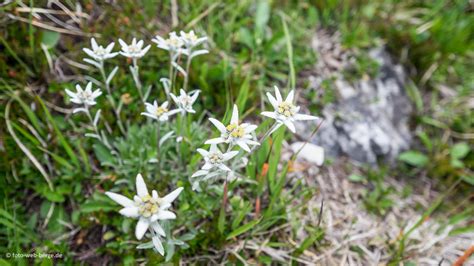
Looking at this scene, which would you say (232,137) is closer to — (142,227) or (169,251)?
(142,227)

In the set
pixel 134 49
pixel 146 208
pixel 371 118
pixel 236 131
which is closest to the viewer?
pixel 146 208

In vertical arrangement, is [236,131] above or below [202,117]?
above

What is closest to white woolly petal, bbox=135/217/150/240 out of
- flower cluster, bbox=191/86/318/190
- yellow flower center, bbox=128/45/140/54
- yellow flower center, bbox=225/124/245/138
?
flower cluster, bbox=191/86/318/190

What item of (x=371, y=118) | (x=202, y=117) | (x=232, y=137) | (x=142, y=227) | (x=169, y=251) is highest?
(x=232, y=137)

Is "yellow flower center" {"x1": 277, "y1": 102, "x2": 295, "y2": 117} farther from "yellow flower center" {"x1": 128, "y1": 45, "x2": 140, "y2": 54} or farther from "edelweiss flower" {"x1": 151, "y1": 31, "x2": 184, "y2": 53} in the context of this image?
"yellow flower center" {"x1": 128, "y1": 45, "x2": 140, "y2": 54}

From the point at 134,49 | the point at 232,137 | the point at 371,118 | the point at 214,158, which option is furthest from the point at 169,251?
the point at 371,118

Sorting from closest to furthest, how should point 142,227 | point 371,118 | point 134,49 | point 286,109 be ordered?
point 142,227, point 286,109, point 134,49, point 371,118

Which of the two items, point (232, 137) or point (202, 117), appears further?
point (202, 117)
